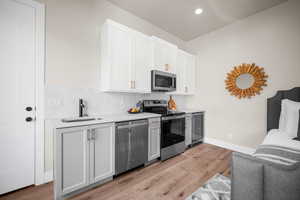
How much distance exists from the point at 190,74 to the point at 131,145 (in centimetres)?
264

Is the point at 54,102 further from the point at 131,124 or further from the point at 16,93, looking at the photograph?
the point at 131,124

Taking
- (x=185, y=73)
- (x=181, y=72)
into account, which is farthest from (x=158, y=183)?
(x=185, y=73)

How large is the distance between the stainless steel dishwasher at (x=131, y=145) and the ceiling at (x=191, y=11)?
234 cm

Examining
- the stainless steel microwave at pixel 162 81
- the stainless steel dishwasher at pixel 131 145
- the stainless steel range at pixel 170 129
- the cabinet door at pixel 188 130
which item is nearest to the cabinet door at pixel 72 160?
the stainless steel dishwasher at pixel 131 145

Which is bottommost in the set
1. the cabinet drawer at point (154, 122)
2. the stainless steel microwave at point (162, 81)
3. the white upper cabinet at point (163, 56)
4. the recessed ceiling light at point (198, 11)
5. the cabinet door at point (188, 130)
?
the cabinet door at point (188, 130)

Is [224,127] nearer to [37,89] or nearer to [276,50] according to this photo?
[276,50]

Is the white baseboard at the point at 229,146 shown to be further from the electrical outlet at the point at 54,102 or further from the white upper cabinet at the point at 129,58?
the electrical outlet at the point at 54,102

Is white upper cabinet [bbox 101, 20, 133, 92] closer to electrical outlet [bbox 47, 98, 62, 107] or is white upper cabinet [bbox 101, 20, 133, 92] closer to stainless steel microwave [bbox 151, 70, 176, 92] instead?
stainless steel microwave [bbox 151, 70, 176, 92]

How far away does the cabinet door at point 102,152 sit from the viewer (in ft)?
5.36

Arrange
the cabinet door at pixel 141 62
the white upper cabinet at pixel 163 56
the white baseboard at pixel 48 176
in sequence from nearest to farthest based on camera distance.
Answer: the white baseboard at pixel 48 176 → the cabinet door at pixel 141 62 → the white upper cabinet at pixel 163 56

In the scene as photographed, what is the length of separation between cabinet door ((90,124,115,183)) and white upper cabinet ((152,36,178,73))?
65.8 inches

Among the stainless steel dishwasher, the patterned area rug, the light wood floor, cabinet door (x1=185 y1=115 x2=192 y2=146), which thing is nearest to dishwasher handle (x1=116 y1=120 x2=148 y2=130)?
the stainless steel dishwasher

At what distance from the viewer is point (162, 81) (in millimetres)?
2754

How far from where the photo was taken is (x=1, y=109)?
1.54 metres
